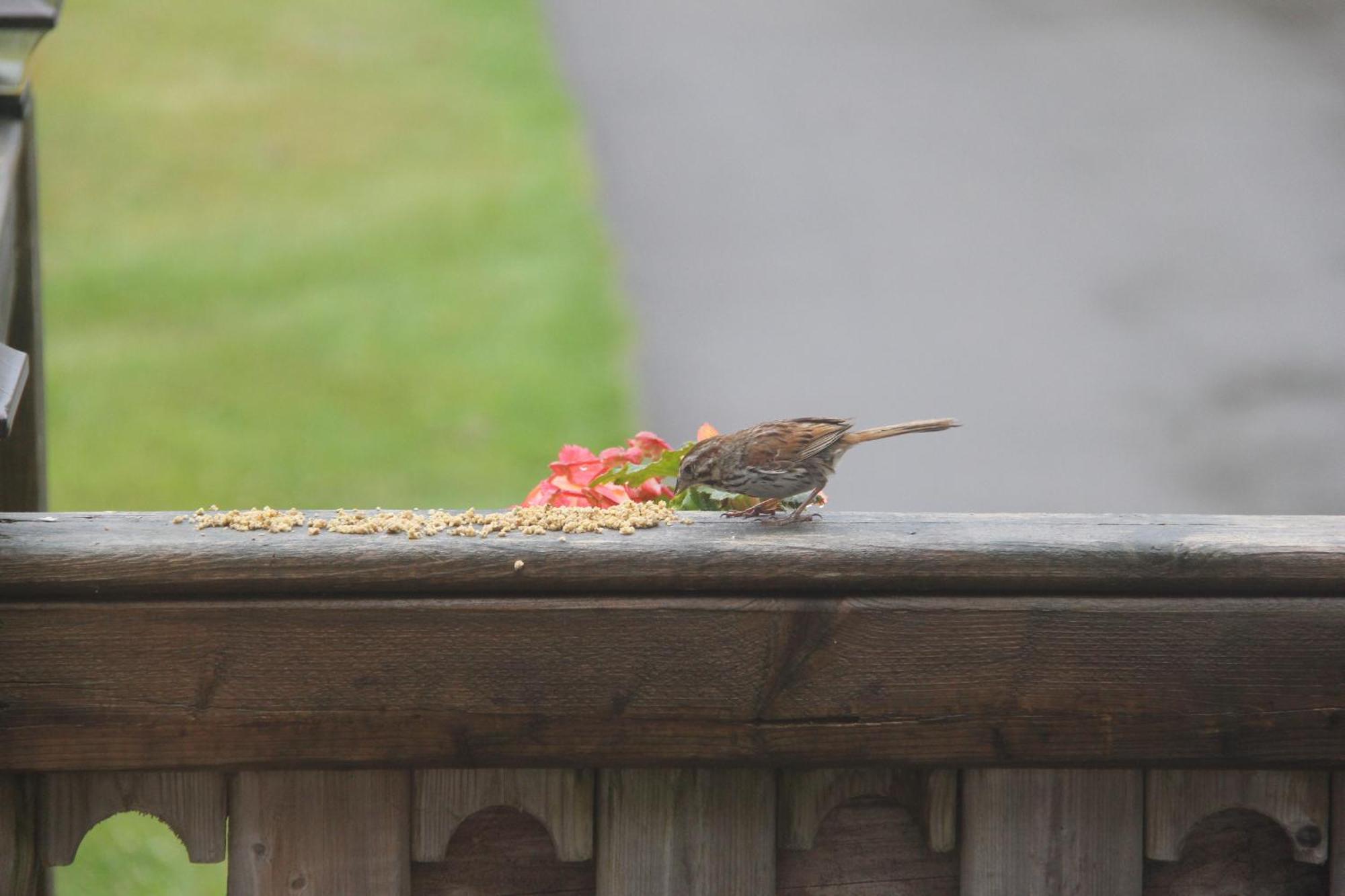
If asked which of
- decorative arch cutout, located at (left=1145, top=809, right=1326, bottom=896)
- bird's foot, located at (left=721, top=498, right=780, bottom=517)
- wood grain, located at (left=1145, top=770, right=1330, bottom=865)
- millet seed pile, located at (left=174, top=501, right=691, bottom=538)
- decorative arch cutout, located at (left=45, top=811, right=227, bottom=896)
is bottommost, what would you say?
decorative arch cutout, located at (left=45, top=811, right=227, bottom=896)

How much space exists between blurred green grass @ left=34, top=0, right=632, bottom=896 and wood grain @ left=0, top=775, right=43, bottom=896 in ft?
10.3

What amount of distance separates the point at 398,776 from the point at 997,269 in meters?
8.95

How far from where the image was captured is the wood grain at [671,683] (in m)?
1.67

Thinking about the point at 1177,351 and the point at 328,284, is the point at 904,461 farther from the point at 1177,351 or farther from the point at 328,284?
the point at 328,284

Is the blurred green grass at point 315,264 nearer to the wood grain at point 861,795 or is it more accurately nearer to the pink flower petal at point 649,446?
the pink flower petal at point 649,446

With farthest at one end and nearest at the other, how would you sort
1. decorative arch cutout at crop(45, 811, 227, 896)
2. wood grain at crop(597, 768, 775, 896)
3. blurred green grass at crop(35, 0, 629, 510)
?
1. blurred green grass at crop(35, 0, 629, 510)
2. decorative arch cutout at crop(45, 811, 227, 896)
3. wood grain at crop(597, 768, 775, 896)

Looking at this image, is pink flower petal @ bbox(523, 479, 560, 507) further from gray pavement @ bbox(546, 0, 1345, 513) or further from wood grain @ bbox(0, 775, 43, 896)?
gray pavement @ bbox(546, 0, 1345, 513)

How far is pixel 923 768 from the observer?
1781 millimetres

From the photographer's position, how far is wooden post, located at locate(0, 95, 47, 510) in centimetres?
255

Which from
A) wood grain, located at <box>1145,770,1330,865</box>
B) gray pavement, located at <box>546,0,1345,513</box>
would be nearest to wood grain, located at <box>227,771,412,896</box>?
wood grain, located at <box>1145,770,1330,865</box>

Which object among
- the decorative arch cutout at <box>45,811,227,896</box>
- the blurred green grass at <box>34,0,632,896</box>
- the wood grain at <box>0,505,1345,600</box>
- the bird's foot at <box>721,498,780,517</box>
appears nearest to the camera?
the wood grain at <box>0,505,1345,600</box>

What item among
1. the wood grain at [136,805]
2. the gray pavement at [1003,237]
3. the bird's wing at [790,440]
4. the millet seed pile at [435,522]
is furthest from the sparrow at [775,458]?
the gray pavement at [1003,237]

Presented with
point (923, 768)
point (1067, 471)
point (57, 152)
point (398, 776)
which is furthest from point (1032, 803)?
point (57, 152)

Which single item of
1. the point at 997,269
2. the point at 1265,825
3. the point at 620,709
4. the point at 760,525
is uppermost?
the point at 997,269
